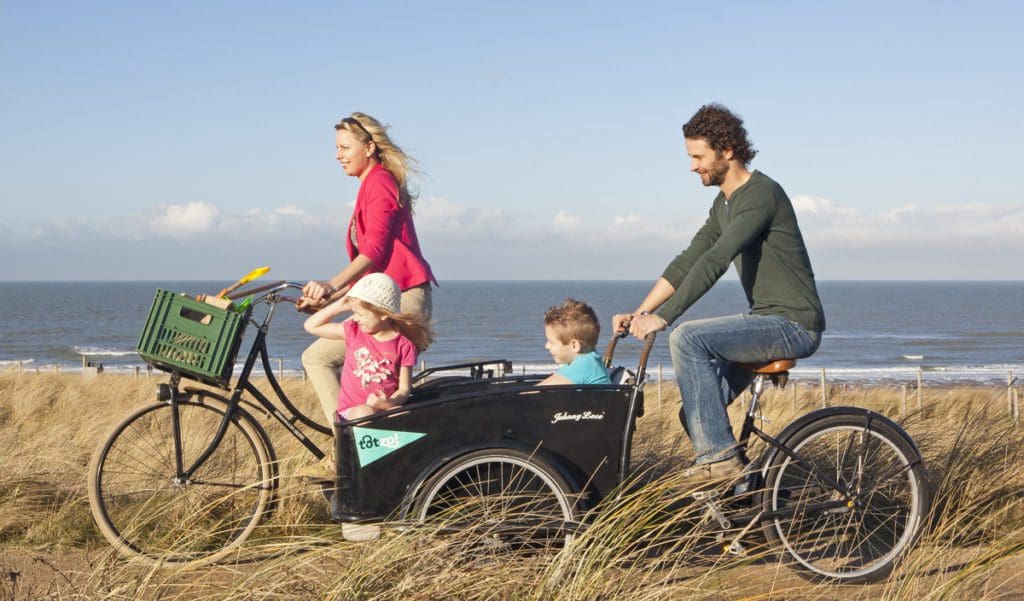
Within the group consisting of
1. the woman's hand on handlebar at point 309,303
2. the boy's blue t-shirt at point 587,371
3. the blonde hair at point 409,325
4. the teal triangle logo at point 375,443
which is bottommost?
the teal triangle logo at point 375,443

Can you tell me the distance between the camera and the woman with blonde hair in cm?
459

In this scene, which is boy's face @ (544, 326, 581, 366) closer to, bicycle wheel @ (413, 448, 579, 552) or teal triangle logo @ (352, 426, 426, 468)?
bicycle wheel @ (413, 448, 579, 552)

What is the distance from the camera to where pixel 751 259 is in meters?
4.27

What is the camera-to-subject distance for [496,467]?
392 cm

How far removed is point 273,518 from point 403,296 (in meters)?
1.12

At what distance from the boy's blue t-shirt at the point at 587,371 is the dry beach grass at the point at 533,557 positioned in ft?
1.52

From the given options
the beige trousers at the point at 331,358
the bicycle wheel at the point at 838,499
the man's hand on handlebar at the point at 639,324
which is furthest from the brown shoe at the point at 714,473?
the beige trousers at the point at 331,358

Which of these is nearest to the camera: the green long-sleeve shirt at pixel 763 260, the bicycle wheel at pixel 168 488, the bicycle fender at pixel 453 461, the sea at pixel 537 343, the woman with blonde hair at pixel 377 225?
the bicycle fender at pixel 453 461

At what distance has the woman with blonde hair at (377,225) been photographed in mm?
4590

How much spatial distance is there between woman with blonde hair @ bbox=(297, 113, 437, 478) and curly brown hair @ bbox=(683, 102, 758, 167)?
134cm

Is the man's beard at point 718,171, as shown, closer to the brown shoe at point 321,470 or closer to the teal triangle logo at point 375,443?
the teal triangle logo at point 375,443

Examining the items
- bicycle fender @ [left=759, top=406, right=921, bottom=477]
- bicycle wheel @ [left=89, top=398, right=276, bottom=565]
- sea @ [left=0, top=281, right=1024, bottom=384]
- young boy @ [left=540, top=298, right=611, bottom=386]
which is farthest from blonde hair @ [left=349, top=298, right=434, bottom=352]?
sea @ [left=0, top=281, right=1024, bottom=384]

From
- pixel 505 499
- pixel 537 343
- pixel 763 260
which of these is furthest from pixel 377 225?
pixel 537 343

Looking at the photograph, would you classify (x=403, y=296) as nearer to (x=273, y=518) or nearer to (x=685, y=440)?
(x=273, y=518)
